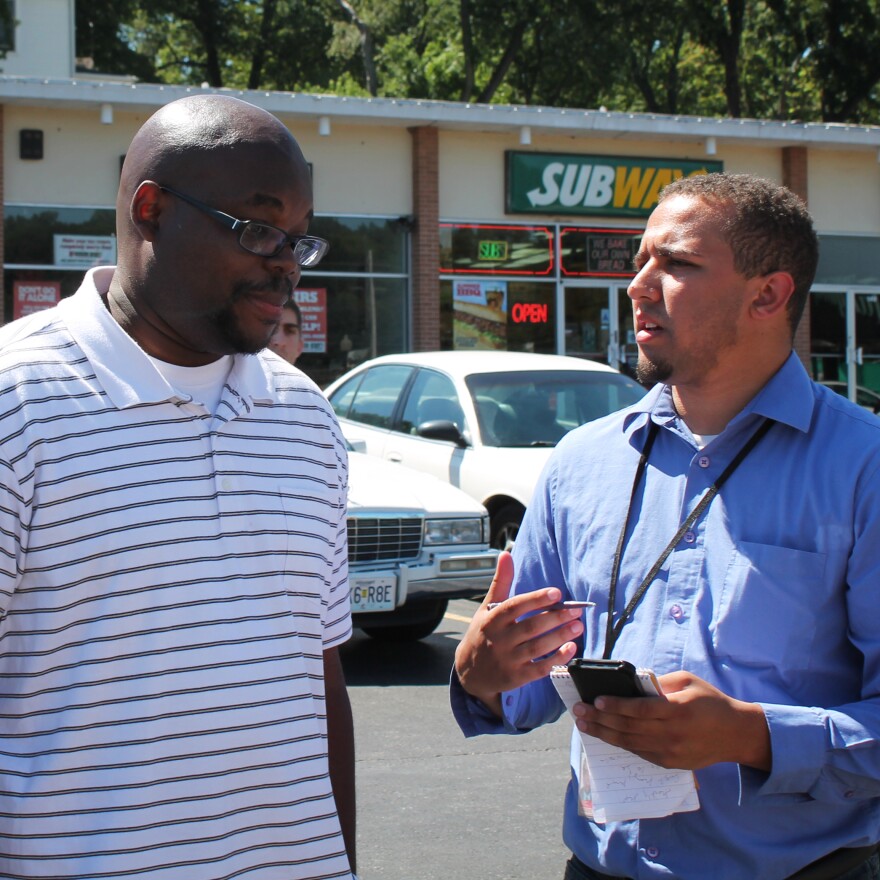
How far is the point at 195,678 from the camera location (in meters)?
2.00

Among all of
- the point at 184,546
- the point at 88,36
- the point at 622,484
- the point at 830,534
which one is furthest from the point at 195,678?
the point at 88,36

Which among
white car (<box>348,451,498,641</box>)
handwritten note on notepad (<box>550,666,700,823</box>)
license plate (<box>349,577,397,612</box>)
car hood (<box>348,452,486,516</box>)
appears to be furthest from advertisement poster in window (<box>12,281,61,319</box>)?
handwritten note on notepad (<box>550,666,700,823</box>)

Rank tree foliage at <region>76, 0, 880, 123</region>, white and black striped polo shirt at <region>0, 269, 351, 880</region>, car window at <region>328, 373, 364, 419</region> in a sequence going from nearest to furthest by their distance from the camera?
1. white and black striped polo shirt at <region>0, 269, 351, 880</region>
2. car window at <region>328, 373, 364, 419</region>
3. tree foliage at <region>76, 0, 880, 123</region>

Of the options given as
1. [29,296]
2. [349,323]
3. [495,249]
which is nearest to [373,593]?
[29,296]

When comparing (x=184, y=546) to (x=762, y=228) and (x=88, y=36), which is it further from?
(x=88, y=36)

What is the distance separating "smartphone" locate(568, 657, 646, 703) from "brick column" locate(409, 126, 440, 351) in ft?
54.0

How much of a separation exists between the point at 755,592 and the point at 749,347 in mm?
514

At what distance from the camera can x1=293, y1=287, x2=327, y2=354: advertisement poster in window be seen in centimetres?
1820

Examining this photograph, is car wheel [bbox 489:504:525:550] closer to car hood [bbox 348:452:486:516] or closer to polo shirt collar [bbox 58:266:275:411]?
car hood [bbox 348:452:486:516]

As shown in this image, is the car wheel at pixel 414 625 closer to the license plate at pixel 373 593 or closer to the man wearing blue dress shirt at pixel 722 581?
the license plate at pixel 373 593

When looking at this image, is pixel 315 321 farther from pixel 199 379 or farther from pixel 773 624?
pixel 773 624

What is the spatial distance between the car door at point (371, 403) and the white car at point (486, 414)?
0.01 meters

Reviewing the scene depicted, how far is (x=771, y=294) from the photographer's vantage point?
2443 mm

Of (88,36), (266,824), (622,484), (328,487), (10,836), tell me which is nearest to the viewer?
(10,836)
